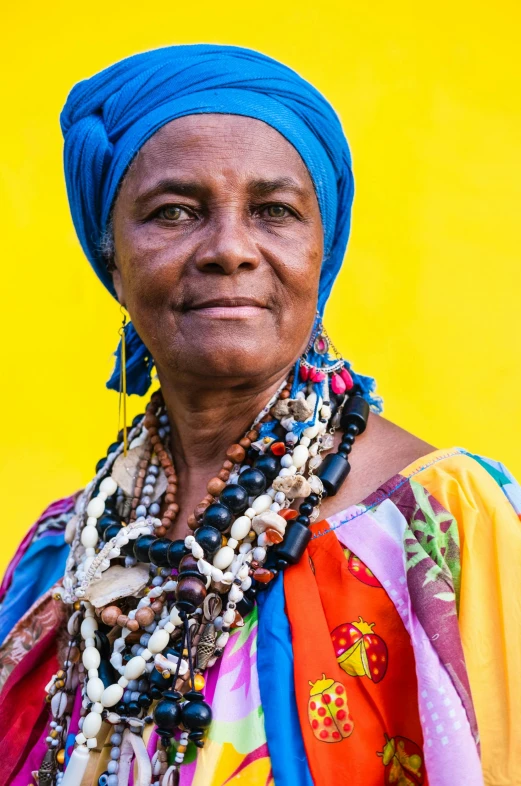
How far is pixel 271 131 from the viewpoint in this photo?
6.57ft

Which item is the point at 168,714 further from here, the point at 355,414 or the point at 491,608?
the point at 355,414

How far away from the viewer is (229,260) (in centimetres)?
185

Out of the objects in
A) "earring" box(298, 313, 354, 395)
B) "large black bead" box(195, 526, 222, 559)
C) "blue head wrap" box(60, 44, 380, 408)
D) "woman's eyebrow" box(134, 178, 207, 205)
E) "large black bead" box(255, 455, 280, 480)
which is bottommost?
"large black bead" box(195, 526, 222, 559)

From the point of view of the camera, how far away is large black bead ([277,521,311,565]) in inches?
69.5

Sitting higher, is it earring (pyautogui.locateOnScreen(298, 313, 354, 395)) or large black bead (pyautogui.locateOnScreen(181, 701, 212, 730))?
earring (pyautogui.locateOnScreen(298, 313, 354, 395))

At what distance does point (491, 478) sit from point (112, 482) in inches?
41.2

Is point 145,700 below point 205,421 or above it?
below

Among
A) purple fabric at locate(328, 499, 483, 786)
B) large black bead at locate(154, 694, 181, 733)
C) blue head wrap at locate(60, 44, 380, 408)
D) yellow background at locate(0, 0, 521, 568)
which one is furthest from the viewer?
yellow background at locate(0, 0, 521, 568)

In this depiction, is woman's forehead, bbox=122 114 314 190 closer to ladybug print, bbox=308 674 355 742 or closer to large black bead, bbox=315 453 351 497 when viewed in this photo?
large black bead, bbox=315 453 351 497

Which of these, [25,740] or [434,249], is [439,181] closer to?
[434,249]

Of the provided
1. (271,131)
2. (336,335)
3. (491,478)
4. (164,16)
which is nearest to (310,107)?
(271,131)

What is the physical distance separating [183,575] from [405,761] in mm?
589

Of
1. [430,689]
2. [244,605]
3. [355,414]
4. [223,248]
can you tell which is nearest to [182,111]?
[223,248]

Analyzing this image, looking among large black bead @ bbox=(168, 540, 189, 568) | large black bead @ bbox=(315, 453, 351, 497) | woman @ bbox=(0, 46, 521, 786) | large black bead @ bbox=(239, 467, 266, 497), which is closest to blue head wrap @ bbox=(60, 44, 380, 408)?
woman @ bbox=(0, 46, 521, 786)
